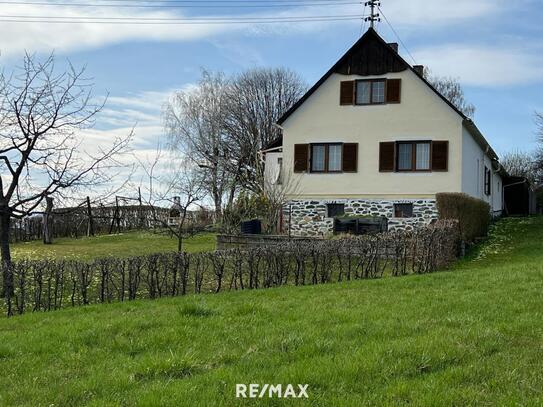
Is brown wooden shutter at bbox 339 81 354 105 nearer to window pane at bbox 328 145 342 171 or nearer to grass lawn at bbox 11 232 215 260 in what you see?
window pane at bbox 328 145 342 171

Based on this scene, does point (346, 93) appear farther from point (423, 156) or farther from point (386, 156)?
point (423, 156)

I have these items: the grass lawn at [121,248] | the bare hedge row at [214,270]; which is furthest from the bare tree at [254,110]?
the bare hedge row at [214,270]

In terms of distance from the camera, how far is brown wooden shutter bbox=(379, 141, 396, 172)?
2202cm

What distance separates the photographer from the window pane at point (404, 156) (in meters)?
22.0

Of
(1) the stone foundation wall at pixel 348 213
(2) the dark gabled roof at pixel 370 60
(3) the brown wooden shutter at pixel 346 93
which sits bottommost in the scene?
(1) the stone foundation wall at pixel 348 213

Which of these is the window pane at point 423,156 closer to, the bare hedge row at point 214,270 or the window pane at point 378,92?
the window pane at point 378,92

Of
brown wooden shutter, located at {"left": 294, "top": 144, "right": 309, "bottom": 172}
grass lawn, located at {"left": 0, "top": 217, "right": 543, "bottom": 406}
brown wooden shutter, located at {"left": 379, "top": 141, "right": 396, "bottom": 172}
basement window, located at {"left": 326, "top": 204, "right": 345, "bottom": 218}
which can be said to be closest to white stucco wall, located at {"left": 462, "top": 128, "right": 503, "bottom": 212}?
brown wooden shutter, located at {"left": 379, "top": 141, "right": 396, "bottom": 172}

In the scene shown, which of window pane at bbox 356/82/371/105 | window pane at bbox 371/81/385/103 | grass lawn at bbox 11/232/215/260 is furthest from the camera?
window pane at bbox 356/82/371/105

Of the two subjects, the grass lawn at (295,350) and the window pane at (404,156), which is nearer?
the grass lawn at (295,350)

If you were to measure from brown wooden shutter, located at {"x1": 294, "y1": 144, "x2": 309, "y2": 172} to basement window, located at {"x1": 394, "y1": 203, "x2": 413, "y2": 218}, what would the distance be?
3906 millimetres

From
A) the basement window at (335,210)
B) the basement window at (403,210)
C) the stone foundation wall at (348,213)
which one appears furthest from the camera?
the basement window at (335,210)

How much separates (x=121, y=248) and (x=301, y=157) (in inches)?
310

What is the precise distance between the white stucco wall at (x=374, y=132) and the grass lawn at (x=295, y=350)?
1345 centimetres

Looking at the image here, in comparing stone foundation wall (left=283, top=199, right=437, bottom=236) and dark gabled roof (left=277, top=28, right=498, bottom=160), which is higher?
dark gabled roof (left=277, top=28, right=498, bottom=160)
